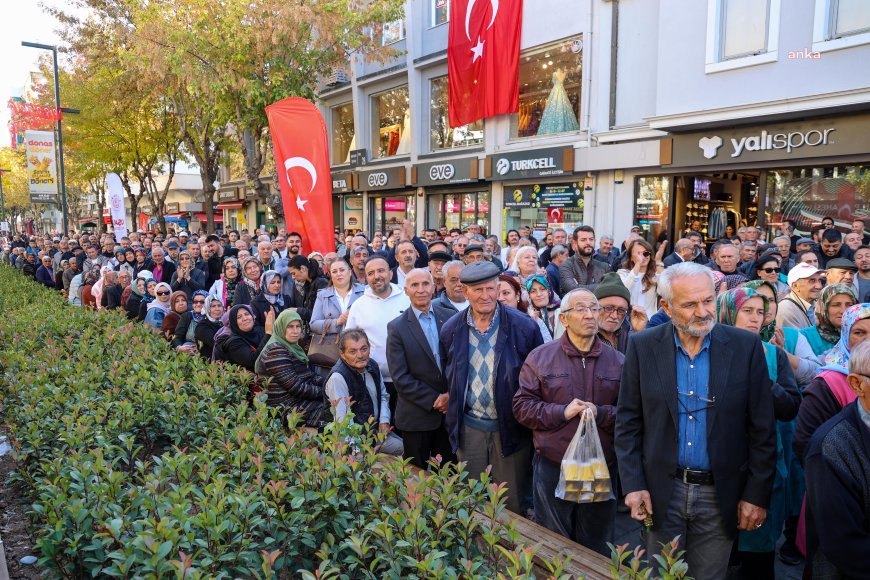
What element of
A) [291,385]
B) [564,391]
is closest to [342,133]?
[291,385]

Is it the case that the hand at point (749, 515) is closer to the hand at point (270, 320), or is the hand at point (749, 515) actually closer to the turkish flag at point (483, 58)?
the hand at point (270, 320)

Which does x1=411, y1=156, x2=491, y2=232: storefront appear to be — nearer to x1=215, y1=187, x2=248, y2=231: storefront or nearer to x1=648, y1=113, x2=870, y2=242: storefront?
x1=648, y1=113, x2=870, y2=242: storefront

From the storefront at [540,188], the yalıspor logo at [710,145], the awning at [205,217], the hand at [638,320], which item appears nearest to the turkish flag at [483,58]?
the storefront at [540,188]

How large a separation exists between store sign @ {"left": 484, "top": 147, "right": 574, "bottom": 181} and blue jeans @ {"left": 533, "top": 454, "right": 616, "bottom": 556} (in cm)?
1240

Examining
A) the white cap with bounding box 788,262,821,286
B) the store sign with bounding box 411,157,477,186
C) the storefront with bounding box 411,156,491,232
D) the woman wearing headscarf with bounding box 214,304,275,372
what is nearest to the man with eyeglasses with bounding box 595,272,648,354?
the white cap with bounding box 788,262,821,286

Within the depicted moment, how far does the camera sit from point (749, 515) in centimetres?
278

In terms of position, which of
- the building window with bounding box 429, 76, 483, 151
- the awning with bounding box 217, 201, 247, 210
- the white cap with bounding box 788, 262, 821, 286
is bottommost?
the white cap with bounding box 788, 262, 821, 286

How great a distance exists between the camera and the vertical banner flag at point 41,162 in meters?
17.3

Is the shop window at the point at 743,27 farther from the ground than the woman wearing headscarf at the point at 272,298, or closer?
farther from the ground

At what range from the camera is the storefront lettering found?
21.7 meters

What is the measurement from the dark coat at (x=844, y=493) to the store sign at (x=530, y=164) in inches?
515

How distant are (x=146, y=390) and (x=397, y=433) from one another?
2.03m

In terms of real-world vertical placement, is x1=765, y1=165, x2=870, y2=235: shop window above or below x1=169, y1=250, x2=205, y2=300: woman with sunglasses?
above

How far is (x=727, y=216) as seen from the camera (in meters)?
13.3
